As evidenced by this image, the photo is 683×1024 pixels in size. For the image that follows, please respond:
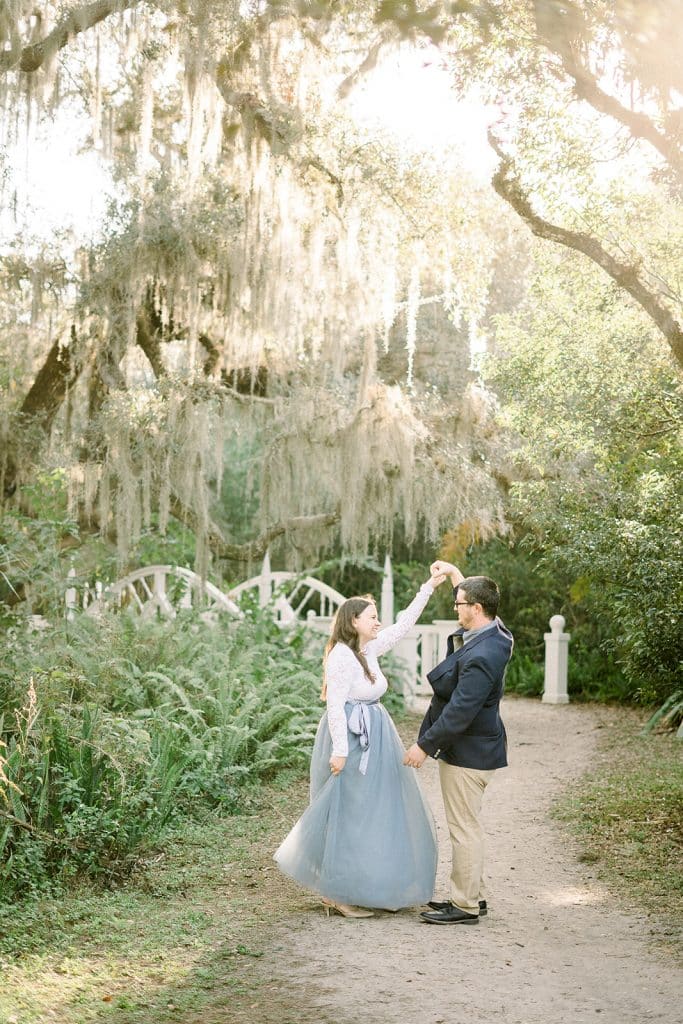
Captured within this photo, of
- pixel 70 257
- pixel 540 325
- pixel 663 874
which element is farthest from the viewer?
pixel 540 325

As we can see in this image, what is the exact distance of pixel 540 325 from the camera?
1332cm

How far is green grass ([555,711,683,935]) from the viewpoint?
5766 millimetres

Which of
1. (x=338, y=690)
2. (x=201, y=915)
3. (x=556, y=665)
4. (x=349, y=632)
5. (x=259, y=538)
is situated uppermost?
(x=259, y=538)

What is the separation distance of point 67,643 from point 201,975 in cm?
561

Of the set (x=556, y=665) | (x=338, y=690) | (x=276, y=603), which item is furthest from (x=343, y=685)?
(x=556, y=665)

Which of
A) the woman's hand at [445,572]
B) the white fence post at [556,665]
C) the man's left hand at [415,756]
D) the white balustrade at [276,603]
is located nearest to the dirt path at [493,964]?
the man's left hand at [415,756]

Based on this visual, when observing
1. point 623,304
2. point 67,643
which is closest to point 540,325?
point 623,304

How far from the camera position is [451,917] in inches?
197

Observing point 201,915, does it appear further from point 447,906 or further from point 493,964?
point 493,964

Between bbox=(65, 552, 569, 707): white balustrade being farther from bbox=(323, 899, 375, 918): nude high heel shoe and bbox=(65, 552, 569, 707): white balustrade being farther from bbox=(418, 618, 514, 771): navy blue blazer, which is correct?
bbox=(418, 618, 514, 771): navy blue blazer

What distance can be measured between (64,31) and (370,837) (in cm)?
667

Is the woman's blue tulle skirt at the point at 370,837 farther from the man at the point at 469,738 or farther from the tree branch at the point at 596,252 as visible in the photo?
the tree branch at the point at 596,252

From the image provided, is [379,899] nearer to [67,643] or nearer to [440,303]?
[67,643]

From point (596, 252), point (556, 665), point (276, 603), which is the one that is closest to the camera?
point (596, 252)
